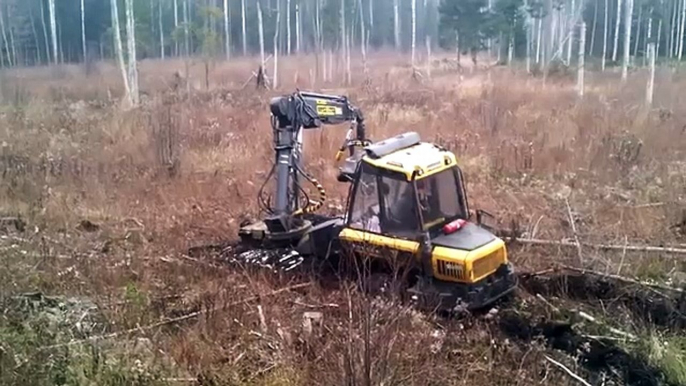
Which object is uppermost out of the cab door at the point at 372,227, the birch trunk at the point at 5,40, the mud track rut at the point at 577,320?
the birch trunk at the point at 5,40

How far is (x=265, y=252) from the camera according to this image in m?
8.34

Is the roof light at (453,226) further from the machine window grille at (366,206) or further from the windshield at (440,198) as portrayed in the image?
the machine window grille at (366,206)

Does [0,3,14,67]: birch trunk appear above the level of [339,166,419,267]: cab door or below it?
above

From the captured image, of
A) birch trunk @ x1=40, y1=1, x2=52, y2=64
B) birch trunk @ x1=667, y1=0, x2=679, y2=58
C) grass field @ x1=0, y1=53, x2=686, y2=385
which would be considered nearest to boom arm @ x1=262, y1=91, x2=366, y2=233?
grass field @ x1=0, y1=53, x2=686, y2=385

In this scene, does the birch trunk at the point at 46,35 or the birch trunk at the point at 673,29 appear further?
the birch trunk at the point at 46,35

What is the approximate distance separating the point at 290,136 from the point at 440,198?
1998 millimetres

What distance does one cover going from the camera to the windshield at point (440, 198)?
23.6ft

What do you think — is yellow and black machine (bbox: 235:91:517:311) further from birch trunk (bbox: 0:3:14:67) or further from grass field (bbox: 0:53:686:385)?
birch trunk (bbox: 0:3:14:67)

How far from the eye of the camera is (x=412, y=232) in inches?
281

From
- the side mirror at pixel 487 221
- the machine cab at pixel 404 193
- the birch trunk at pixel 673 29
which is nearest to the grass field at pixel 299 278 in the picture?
the side mirror at pixel 487 221

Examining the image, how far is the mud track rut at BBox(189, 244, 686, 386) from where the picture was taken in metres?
6.12

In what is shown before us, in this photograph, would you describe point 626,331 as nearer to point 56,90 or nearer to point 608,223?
point 608,223

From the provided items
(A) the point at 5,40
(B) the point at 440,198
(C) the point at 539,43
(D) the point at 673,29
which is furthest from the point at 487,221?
(A) the point at 5,40

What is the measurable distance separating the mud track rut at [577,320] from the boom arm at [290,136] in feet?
2.47
